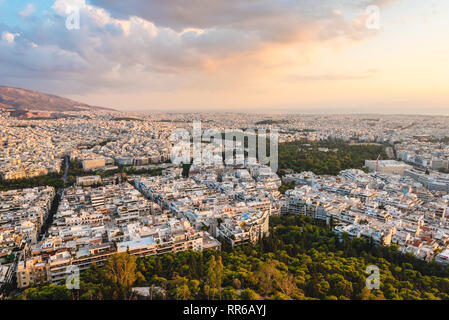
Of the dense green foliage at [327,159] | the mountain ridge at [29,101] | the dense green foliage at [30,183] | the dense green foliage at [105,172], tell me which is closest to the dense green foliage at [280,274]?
the dense green foliage at [327,159]

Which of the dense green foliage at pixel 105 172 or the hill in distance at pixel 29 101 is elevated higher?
the hill in distance at pixel 29 101

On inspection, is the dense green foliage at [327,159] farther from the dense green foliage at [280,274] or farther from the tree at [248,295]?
the tree at [248,295]

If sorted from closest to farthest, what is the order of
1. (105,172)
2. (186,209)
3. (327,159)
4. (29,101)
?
(186,209)
(105,172)
(327,159)
(29,101)

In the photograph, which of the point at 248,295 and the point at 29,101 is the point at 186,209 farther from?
the point at 29,101

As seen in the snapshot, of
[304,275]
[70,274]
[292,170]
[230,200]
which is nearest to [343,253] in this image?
[304,275]

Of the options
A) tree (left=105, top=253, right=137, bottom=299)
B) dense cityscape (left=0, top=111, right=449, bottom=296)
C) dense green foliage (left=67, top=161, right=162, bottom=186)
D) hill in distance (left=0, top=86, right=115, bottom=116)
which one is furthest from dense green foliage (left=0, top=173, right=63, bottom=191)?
hill in distance (left=0, top=86, right=115, bottom=116)

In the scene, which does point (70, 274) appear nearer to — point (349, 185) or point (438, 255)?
point (438, 255)

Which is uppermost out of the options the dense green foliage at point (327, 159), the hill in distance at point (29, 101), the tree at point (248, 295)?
the hill in distance at point (29, 101)

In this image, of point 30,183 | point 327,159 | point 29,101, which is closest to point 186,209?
point 30,183

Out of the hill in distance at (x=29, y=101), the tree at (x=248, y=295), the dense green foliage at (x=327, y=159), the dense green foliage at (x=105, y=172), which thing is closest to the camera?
the tree at (x=248, y=295)
